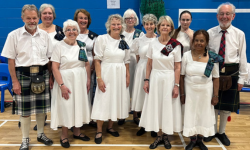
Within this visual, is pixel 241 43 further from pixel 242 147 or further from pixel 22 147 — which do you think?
pixel 22 147

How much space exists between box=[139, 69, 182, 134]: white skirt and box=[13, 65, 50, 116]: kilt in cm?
123

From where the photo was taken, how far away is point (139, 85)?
116 inches

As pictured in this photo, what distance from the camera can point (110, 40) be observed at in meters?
2.70

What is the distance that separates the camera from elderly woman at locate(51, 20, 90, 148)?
2.49 m

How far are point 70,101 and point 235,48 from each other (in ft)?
6.83

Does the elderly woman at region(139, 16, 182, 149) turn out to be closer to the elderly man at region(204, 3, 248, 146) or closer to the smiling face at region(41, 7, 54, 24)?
the elderly man at region(204, 3, 248, 146)

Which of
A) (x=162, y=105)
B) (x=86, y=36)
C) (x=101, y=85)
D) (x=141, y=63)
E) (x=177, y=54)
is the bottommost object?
(x=162, y=105)

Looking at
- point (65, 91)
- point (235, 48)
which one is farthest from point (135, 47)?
point (235, 48)

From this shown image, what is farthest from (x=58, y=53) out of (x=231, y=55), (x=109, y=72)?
(x=231, y=55)

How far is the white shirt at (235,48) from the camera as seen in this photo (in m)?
2.61

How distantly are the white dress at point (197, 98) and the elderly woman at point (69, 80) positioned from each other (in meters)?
1.21

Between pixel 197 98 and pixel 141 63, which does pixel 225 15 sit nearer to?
pixel 197 98

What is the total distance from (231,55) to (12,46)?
253 cm

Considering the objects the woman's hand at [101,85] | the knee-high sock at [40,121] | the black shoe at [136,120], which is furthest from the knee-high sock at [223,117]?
the knee-high sock at [40,121]
